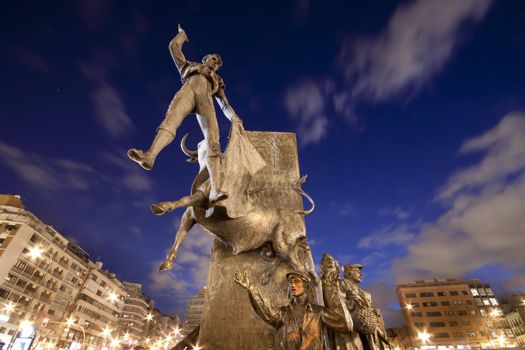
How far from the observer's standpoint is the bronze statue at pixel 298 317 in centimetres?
286

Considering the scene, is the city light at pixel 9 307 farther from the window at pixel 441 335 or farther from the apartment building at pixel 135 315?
the window at pixel 441 335

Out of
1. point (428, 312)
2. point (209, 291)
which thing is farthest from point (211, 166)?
point (428, 312)

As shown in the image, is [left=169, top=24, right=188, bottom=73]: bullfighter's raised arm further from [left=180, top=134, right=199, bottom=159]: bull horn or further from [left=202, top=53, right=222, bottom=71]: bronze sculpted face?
[left=180, top=134, right=199, bottom=159]: bull horn

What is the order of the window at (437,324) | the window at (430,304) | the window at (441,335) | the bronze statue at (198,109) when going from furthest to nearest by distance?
the window at (430,304)
the window at (437,324)
the window at (441,335)
the bronze statue at (198,109)

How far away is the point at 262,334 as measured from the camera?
3.74m

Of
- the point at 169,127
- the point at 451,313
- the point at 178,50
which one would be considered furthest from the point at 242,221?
the point at 451,313

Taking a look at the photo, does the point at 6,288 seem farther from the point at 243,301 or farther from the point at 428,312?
the point at 428,312

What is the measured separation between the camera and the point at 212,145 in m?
4.01

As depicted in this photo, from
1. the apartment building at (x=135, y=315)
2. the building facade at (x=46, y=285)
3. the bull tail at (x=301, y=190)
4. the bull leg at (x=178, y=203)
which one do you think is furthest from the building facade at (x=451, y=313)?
the bull leg at (x=178, y=203)

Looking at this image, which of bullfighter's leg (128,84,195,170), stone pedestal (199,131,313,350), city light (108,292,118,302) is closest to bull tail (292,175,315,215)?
stone pedestal (199,131,313,350)

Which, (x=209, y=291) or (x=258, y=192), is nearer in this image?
(x=209, y=291)

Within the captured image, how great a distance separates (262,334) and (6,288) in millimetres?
61247

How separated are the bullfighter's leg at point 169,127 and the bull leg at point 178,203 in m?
0.51

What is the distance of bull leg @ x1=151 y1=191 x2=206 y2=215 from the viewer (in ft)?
10.3
